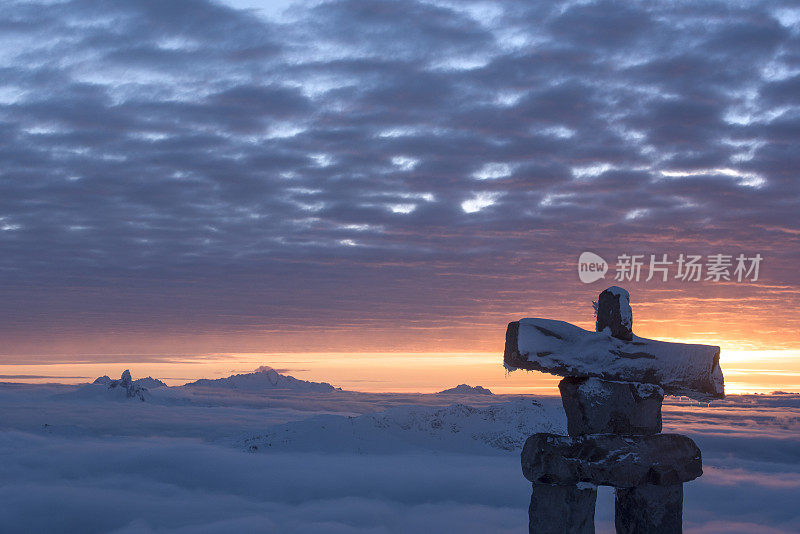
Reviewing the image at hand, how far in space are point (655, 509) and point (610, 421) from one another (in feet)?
4.94

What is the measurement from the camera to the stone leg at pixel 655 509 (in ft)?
31.9

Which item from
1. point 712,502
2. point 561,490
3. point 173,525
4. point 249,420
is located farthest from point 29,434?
point 561,490

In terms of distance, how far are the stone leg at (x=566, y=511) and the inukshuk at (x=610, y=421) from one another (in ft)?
0.05

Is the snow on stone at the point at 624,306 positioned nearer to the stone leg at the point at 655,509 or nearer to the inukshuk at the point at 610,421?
the inukshuk at the point at 610,421

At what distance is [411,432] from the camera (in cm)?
13200

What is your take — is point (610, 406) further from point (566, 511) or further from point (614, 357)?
point (566, 511)

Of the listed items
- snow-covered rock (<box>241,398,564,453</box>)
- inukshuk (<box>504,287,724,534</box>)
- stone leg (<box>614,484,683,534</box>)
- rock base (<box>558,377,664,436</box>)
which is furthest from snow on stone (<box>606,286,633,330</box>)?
snow-covered rock (<box>241,398,564,453</box>)

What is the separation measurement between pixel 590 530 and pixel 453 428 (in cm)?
12874

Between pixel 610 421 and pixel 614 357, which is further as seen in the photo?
pixel 610 421

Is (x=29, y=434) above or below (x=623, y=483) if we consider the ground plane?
below

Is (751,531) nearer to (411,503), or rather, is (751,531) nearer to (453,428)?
(411,503)

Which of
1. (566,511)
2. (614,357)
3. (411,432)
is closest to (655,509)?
(566,511)

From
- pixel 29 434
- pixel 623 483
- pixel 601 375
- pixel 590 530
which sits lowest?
pixel 29 434

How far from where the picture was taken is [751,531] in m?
64.1
